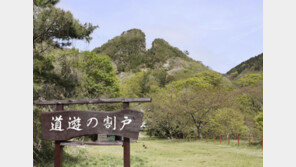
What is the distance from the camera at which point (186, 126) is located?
51.0ft

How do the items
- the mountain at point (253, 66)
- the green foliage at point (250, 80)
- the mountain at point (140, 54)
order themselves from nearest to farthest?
the green foliage at point (250, 80), the mountain at point (253, 66), the mountain at point (140, 54)

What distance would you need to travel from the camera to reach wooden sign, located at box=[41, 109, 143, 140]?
11.2 feet

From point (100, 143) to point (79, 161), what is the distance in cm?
394

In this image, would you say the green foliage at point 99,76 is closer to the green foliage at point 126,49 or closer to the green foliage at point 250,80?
the green foliage at point 250,80

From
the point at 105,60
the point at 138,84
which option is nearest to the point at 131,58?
the point at 138,84

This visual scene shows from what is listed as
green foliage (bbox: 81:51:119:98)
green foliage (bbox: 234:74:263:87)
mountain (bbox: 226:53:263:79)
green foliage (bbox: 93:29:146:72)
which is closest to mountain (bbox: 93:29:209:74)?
green foliage (bbox: 93:29:146:72)

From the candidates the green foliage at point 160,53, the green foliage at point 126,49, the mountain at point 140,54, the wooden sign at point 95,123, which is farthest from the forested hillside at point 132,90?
the green foliage at point 126,49

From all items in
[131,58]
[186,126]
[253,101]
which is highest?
[131,58]

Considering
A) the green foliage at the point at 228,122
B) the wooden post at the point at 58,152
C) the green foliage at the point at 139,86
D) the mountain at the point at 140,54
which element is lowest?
the green foliage at the point at 228,122

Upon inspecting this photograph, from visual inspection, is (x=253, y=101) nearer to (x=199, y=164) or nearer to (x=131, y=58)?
(x=199, y=164)

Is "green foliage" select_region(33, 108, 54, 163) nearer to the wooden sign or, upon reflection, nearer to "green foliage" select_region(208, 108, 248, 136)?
the wooden sign

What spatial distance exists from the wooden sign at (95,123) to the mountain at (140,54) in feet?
150

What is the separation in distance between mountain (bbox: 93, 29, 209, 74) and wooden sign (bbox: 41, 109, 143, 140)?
45570mm

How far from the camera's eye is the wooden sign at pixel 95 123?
340 cm
